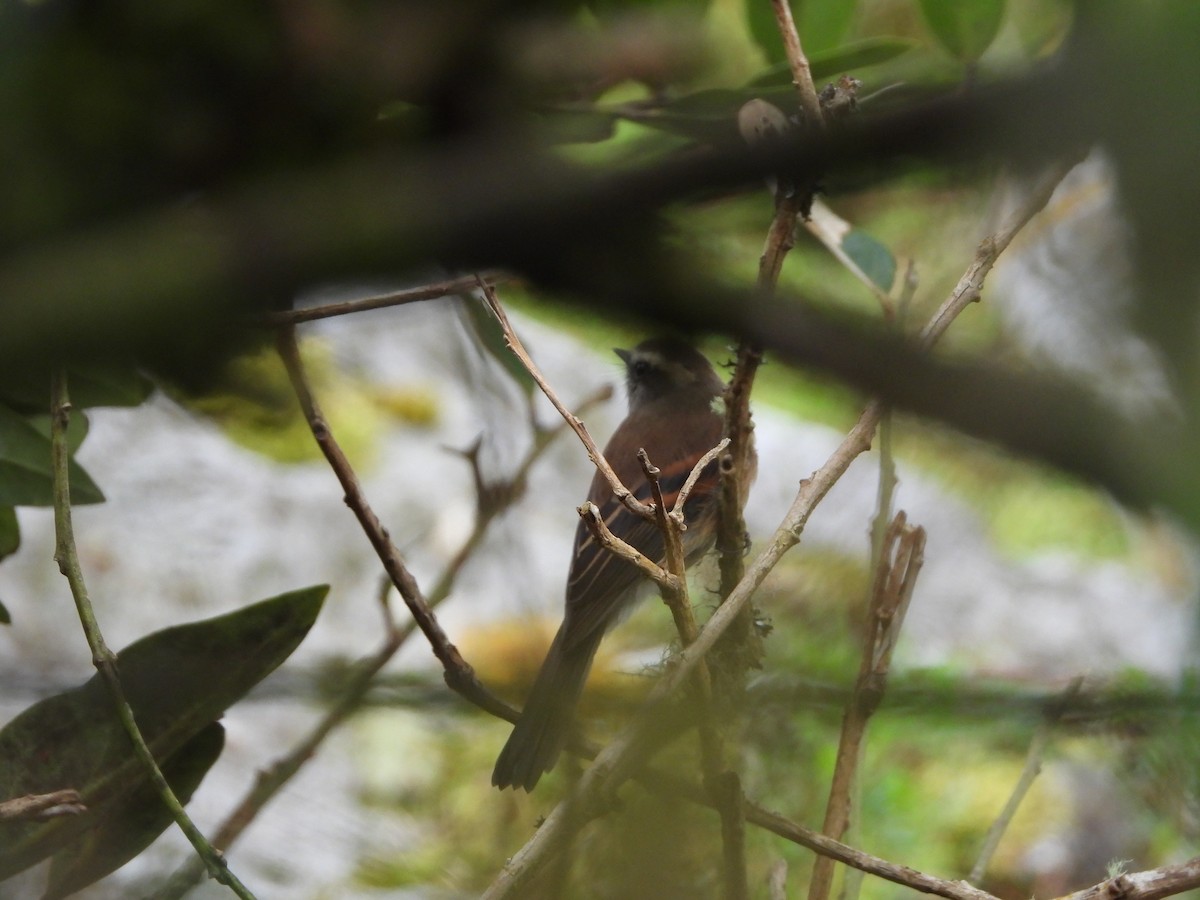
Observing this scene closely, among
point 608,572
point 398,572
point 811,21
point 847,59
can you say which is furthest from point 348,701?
point 608,572

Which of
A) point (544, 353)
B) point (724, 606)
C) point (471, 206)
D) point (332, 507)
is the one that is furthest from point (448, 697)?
point (544, 353)

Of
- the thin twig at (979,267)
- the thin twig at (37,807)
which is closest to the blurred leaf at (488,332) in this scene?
the thin twig at (979,267)

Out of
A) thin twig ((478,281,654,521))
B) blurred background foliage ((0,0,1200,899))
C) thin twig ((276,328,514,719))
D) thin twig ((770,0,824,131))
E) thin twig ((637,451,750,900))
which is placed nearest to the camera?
blurred background foliage ((0,0,1200,899))

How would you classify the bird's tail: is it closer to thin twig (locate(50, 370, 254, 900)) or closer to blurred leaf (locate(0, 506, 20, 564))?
thin twig (locate(50, 370, 254, 900))

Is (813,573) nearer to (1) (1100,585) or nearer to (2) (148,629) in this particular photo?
(2) (148,629)

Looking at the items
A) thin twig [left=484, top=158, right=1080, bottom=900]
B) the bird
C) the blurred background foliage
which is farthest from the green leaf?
thin twig [left=484, top=158, right=1080, bottom=900]
